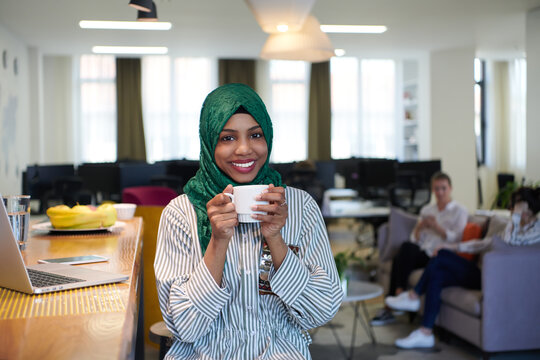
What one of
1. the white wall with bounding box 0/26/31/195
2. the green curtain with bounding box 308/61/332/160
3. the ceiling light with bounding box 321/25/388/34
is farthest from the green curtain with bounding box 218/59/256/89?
the white wall with bounding box 0/26/31/195

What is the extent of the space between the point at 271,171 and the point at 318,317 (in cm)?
41

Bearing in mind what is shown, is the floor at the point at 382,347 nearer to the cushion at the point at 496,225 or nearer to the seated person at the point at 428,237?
the seated person at the point at 428,237

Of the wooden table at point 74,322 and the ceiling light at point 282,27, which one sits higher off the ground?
the ceiling light at point 282,27

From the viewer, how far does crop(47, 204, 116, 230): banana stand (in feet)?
7.18

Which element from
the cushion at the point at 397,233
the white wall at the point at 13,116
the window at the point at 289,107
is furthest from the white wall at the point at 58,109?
the cushion at the point at 397,233

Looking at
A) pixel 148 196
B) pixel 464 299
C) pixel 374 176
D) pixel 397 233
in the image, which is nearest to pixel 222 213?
pixel 148 196

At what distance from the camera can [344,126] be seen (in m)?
12.5

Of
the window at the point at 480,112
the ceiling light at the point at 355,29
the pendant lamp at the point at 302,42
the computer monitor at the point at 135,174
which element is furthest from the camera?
the window at the point at 480,112

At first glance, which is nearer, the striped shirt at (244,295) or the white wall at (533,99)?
the striped shirt at (244,295)

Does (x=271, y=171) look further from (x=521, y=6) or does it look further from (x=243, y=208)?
(x=521, y=6)

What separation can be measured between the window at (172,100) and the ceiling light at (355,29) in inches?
155

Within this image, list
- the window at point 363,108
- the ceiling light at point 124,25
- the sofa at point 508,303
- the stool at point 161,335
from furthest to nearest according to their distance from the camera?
the window at point 363,108
the ceiling light at point 124,25
the sofa at point 508,303
the stool at point 161,335

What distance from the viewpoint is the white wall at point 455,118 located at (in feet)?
33.5

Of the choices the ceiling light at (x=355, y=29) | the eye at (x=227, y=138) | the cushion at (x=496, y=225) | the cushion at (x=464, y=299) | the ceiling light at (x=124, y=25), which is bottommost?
the cushion at (x=464, y=299)
